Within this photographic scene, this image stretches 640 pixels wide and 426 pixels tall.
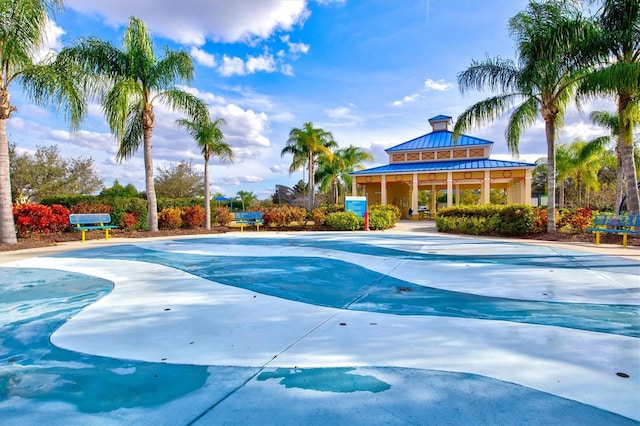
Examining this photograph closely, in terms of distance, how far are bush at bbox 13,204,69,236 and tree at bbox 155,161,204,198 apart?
18.2 metres

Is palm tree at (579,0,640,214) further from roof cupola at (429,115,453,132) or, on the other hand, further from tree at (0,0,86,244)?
roof cupola at (429,115,453,132)

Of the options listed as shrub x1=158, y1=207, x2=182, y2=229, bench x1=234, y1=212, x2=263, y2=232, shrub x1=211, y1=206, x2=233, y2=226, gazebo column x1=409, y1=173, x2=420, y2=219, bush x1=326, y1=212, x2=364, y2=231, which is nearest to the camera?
shrub x1=158, y1=207, x2=182, y2=229

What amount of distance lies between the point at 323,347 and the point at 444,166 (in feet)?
84.5

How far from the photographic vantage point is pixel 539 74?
40.1 ft

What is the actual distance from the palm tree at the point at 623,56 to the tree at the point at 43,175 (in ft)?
107

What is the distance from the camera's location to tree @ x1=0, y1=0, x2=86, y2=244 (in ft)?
34.6

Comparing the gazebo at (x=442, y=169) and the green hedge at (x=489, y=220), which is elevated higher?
the gazebo at (x=442, y=169)

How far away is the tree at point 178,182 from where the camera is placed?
31641 mm

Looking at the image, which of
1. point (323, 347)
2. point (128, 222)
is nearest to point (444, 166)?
point (128, 222)

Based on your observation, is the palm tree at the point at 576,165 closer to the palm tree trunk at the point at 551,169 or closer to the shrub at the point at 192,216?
the palm tree trunk at the point at 551,169

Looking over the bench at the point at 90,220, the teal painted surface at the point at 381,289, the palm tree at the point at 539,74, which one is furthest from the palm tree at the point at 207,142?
the palm tree at the point at 539,74

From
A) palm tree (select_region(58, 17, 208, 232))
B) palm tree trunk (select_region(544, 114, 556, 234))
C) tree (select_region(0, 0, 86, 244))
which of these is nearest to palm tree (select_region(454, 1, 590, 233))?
palm tree trunk (select_region(544, 114, 556, 234))

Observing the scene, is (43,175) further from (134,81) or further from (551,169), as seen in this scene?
(551,169)

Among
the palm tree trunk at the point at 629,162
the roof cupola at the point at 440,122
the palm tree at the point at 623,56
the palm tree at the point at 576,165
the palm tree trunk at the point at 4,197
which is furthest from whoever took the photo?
the roof cupola at the point at 440,122
